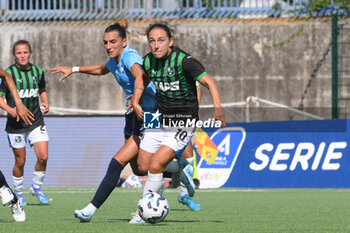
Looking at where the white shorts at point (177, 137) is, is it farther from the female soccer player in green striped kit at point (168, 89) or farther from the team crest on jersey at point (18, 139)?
the team crest on jersey at point (18, 139)

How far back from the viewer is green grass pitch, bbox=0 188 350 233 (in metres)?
6.89

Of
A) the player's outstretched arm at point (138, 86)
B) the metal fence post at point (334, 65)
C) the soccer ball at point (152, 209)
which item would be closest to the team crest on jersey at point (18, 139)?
the player's outstretched arm at point (138, 86)

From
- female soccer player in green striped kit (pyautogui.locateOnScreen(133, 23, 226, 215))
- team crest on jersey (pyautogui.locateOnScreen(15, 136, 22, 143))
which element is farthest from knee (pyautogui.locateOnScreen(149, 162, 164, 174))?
team crest on jersey (pyautogui.locateOnScreen(15, 136, 22, 143))

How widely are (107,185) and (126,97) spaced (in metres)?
1.00

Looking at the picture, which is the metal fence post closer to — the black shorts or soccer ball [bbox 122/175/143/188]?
soccer ball [bbox 122/175/143/188]

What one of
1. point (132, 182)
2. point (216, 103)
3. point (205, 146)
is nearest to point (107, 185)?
point (216, 103)

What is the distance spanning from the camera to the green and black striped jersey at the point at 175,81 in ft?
24.5

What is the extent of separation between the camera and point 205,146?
14547mm

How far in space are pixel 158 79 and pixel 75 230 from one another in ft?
5.37

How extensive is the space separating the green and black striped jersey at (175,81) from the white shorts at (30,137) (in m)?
3.32

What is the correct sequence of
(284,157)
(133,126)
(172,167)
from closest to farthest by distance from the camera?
(133,126) < (172,167) < (284,157)

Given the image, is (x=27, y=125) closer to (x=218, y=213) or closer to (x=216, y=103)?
(x=218, y=213)

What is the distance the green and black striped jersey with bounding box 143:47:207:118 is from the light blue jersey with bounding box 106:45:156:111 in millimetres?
435

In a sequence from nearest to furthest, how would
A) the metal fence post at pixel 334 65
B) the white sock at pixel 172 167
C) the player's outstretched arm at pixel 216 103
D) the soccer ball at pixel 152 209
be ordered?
the player's outstretched arm at pixel 216 103 < the soccer ball at pixel 152 209 < the white sock at pixel 172 167 < the metal fence post at pixel 334 65
